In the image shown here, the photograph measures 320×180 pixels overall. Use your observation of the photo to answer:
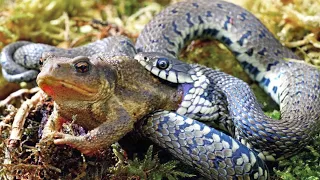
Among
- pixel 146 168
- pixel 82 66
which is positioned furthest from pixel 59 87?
pixel 146 168

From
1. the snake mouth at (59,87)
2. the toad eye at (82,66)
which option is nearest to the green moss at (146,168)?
the snake mouth at (59,87)

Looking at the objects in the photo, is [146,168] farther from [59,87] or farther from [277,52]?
[277,52]

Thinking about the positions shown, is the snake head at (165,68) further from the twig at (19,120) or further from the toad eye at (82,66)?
the twig at (19,120)

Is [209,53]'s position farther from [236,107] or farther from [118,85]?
[118,85]

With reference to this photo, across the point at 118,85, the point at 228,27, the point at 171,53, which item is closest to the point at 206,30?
the point at 228,27

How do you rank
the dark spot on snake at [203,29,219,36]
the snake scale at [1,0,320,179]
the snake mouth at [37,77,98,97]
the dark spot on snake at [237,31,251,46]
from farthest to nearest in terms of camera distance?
the dark spot on snake at [203,29,219,36] → the dark spot on snake at [237,31,251,46] → the snake scale at [1,0,320,179] → the snake mouth at [37,77,98,97]

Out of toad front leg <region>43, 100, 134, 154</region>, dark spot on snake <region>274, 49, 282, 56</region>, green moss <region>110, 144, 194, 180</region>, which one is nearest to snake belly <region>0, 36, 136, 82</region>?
toad front leg <region>43, 100, 134, 154</region>

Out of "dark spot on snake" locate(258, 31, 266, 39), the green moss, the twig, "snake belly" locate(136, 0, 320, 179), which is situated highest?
"dark spot on snake" locate(258, 31, 266, 39)

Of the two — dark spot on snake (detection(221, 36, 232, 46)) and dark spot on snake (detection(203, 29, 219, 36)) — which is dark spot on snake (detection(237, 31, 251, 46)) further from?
dark spot on snake (detection(203, 29, 219, 36))
